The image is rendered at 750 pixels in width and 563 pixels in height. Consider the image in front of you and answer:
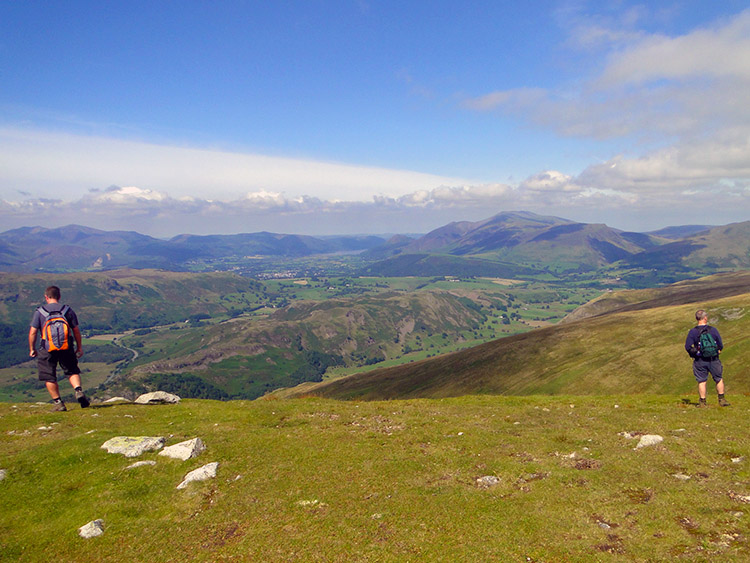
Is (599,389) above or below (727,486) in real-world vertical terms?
below

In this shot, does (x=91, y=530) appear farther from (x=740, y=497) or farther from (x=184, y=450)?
(x=740, y=497)

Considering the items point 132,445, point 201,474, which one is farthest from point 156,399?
point 201,474

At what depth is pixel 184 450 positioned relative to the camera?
18.9m

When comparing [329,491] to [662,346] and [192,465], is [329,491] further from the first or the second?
[662,346]

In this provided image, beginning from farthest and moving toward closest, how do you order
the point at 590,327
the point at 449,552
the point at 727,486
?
the point at 590,327 → the point at 727,486 → the point at 449,552

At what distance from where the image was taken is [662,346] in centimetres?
9925

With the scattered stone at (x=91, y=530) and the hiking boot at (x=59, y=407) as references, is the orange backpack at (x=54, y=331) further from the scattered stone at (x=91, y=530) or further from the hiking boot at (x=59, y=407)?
the scattered stone at (x=91, y=530)

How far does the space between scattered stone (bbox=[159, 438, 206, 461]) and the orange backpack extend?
9.24 metres

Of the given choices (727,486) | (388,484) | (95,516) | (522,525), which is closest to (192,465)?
(95,516)

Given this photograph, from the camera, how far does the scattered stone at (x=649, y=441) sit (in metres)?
18.8

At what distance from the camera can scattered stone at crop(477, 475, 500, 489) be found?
15.9m

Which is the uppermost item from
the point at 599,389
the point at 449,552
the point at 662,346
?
the point at 449,552

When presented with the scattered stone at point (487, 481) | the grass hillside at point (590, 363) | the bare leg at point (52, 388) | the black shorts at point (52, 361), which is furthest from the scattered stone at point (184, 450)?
the grass hillside at point (590, 363)

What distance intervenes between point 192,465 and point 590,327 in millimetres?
150179
